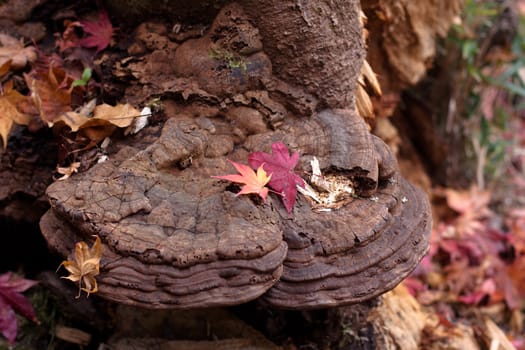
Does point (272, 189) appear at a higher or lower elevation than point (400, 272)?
higher

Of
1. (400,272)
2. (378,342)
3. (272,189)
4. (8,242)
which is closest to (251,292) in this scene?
(272,189)

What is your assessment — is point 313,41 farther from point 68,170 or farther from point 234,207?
point 68,170

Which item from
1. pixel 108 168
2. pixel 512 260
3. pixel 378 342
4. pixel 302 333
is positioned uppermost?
pixel 108 168

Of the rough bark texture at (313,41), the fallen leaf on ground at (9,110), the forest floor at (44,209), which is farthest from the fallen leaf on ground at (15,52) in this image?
the rough bark texture at (313,41)

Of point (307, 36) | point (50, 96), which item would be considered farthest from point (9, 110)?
point (307, 36)

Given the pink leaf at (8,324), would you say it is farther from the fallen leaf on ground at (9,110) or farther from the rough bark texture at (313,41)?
the rough bark texture at (313,41)

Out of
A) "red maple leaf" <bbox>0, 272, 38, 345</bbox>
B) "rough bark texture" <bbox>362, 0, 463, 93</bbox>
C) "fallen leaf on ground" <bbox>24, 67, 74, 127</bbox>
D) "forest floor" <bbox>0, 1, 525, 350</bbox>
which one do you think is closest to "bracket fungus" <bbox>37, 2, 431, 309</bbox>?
"forest floor" <bbox>0, 1, 525, 350</bbox>

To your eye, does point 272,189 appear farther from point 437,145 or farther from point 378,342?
point 437,145
